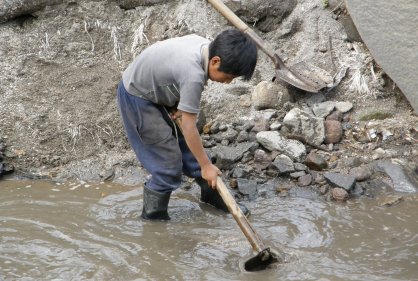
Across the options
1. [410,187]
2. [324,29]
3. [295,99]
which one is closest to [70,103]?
[295,99]

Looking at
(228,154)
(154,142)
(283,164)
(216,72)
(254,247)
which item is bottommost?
(254,247)

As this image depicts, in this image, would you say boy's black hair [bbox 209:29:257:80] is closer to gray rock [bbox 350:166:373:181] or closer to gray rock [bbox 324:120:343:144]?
gray rock [bbox 350:166:373:181]

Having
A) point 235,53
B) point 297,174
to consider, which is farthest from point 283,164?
point 235,53

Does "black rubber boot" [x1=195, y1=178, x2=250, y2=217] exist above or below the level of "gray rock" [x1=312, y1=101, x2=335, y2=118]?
below

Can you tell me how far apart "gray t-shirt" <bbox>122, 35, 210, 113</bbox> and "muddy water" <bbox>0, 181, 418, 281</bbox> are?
1.04m

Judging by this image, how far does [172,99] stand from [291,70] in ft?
6.95

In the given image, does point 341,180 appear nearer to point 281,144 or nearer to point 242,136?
point 281,144

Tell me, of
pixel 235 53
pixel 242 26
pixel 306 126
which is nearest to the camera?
pixel 235 53

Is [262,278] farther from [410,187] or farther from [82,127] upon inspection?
[82,127]

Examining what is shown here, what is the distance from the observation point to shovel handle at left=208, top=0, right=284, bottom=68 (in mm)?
5691

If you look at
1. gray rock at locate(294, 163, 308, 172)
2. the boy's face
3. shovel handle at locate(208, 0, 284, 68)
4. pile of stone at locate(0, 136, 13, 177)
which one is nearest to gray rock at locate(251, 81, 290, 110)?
shovel handle at locate(208, 0, 284, 68)

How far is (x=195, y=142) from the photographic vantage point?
12.2 feet

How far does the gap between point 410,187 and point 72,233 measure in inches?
109

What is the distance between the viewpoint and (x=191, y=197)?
4.94m
